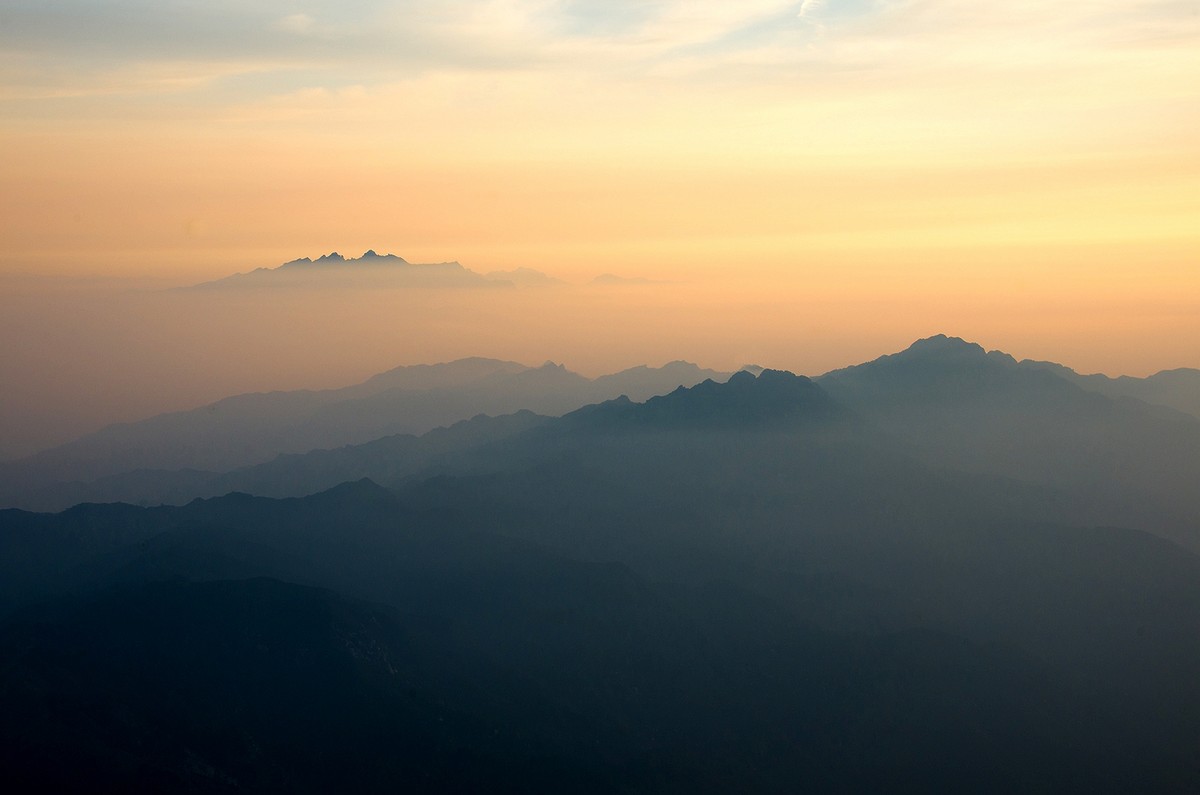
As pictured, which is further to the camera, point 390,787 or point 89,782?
point 390,787

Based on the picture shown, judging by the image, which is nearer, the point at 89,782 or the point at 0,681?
the point at 89,782

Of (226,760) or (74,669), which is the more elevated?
(74,669)

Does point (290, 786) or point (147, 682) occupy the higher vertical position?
point (147, 682)

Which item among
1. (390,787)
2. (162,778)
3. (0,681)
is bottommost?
(390,787)

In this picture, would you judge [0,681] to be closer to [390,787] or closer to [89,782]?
[89,782]

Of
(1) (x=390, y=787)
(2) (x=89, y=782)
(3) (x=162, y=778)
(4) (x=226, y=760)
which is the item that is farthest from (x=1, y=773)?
(1) (x=390, y=787)

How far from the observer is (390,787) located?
198 metres

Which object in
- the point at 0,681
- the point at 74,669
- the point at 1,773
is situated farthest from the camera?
the point at 74,669

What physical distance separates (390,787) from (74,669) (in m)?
62.3

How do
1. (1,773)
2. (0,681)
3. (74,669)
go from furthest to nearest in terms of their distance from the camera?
(74,669), (0,681), (1,773)

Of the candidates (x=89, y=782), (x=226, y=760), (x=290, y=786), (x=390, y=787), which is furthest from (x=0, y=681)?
(x=390, y=787)

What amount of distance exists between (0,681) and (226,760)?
131ft

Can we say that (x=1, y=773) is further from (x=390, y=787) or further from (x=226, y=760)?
(x=390, y=787)

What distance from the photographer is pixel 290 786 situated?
188 meters
